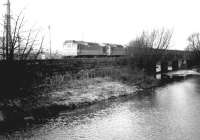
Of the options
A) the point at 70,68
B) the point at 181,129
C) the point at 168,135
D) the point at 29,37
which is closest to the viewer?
the point at 168,135

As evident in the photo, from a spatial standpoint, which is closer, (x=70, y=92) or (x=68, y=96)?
(x=68, y=96)

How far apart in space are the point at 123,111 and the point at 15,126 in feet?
23.4

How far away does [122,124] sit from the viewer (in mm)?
12641

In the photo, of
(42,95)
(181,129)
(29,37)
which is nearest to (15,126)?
(42,95)

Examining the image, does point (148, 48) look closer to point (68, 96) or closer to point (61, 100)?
point (68, 96)

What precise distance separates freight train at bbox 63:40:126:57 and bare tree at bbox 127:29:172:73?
1058cm

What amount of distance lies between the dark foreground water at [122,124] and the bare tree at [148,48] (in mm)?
20692

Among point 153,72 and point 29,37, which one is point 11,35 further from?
point 153,72

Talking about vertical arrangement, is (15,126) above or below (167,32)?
below

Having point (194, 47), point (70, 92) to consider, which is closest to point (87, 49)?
point (70, 92)

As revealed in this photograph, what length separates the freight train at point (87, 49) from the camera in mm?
45994

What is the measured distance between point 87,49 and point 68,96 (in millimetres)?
30340

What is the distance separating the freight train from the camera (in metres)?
46.0

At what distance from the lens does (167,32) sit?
41.6 meters
